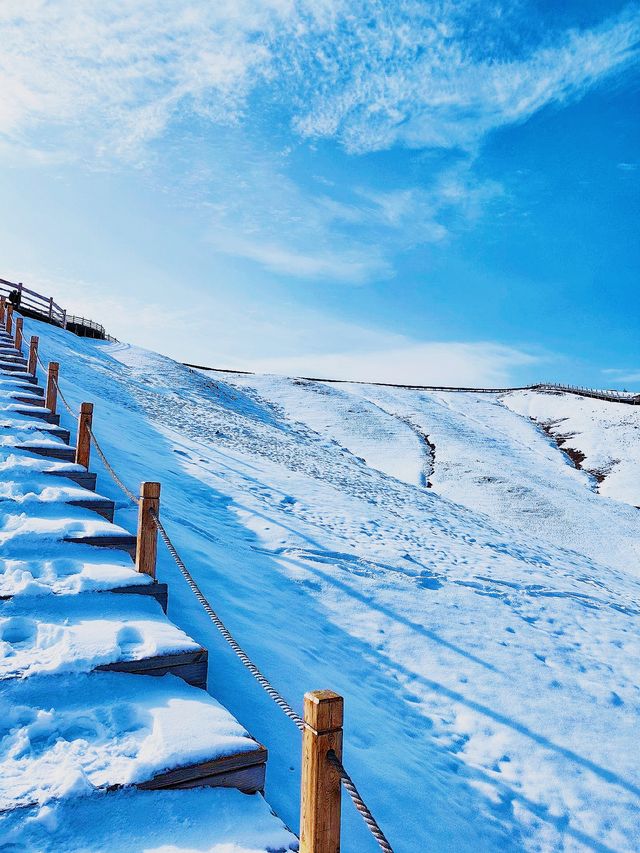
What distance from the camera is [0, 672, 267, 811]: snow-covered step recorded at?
263 centimetres

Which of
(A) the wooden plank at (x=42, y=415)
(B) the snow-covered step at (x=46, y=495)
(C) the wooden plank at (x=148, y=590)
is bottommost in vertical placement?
(C) the wooden plank at (x=148, y=590)

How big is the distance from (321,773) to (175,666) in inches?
69.7

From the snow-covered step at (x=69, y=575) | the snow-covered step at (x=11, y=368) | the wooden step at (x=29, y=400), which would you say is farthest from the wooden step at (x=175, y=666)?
the snow-covered step at (x=11, y=368)

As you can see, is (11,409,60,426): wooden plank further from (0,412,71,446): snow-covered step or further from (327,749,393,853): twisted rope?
(327,749,393,853): twisted rope

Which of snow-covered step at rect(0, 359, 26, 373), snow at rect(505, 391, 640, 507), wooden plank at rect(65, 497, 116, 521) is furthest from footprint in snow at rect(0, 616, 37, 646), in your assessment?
snow at rect(505, 391, 640, 507)

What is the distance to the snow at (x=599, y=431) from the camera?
29047 millimetres

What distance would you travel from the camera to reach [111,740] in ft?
9.50

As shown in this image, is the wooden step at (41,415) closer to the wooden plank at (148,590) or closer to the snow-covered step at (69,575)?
the snow-covered step at (69,575)

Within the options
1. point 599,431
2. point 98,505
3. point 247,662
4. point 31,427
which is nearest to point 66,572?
point 98,505

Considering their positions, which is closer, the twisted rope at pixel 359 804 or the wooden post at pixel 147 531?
the twisted rope at pixel 359 804

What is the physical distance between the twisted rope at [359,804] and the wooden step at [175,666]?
1.76 meters

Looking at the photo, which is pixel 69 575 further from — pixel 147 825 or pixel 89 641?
pixel 147 825

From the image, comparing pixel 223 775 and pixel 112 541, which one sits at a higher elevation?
pixel 112 541

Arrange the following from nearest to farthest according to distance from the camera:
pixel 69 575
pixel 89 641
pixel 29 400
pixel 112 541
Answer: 1. pixel 89 641
2. pixel 69 575
3. pixel 112 541
4. pixel 29 400
